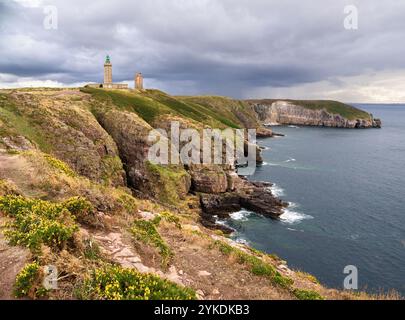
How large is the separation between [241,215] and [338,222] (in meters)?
18.7

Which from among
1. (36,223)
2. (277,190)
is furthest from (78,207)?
(277,190)

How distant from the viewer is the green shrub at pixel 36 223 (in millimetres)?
11656

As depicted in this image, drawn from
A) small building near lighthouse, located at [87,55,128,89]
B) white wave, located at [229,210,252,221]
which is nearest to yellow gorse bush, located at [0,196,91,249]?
white wave, located at [229,210,252,221]

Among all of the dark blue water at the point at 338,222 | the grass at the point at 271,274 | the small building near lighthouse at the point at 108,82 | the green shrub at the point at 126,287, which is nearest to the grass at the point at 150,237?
the grass at the point at 271,274

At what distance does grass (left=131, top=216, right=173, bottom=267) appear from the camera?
15.6 meters

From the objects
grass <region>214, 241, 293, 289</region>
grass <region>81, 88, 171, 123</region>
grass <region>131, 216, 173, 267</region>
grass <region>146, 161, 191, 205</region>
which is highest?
grass <region>81, 88, 171, 123</region>

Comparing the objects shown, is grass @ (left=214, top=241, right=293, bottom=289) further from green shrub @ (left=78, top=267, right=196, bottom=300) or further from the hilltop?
green shrub @ (left=78, top=267, right=196, bottom=300)

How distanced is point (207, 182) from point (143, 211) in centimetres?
4718

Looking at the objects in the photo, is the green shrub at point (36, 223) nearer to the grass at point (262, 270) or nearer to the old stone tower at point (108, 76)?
the grass at point (262, 270)

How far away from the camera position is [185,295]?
412 inches

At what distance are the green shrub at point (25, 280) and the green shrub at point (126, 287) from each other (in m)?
1.48

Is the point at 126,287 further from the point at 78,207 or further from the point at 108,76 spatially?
the point at 108,76

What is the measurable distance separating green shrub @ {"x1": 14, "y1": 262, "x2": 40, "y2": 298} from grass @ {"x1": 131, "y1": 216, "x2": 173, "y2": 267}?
247 inches

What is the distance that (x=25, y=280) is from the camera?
938 centimetres
